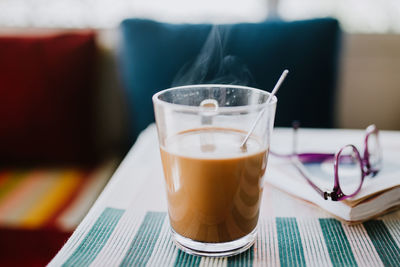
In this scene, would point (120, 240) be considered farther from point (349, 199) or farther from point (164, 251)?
point (349, 199)

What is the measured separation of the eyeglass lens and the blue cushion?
67 cm

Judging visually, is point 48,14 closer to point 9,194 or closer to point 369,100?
point 9,194

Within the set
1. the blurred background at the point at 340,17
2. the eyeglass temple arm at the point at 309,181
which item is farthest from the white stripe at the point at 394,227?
the blurred background at the point at 340,17

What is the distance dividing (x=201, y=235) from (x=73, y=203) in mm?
852

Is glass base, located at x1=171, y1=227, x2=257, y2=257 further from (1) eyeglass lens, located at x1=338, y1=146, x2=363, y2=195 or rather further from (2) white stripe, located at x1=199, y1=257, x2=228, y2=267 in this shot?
(1) eyeglass lens, located at x1=338, y1=146, x2=363, y2=195

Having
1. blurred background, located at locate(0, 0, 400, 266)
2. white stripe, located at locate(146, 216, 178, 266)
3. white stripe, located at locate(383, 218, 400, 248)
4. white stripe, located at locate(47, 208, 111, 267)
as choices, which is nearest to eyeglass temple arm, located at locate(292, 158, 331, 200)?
white stripe, located at locate(383, 218, 400, 248)

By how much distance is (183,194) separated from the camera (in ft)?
1.63

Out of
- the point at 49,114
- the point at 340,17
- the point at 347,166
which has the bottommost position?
the point at 49,114

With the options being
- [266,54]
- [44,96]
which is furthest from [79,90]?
[266,54]

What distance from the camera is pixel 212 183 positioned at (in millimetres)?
475

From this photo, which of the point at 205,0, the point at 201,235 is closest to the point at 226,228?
the point at 201,235

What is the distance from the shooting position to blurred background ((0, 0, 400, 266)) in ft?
3.94

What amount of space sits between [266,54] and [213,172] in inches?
41.2

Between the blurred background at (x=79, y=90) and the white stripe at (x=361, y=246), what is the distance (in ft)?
2.50
